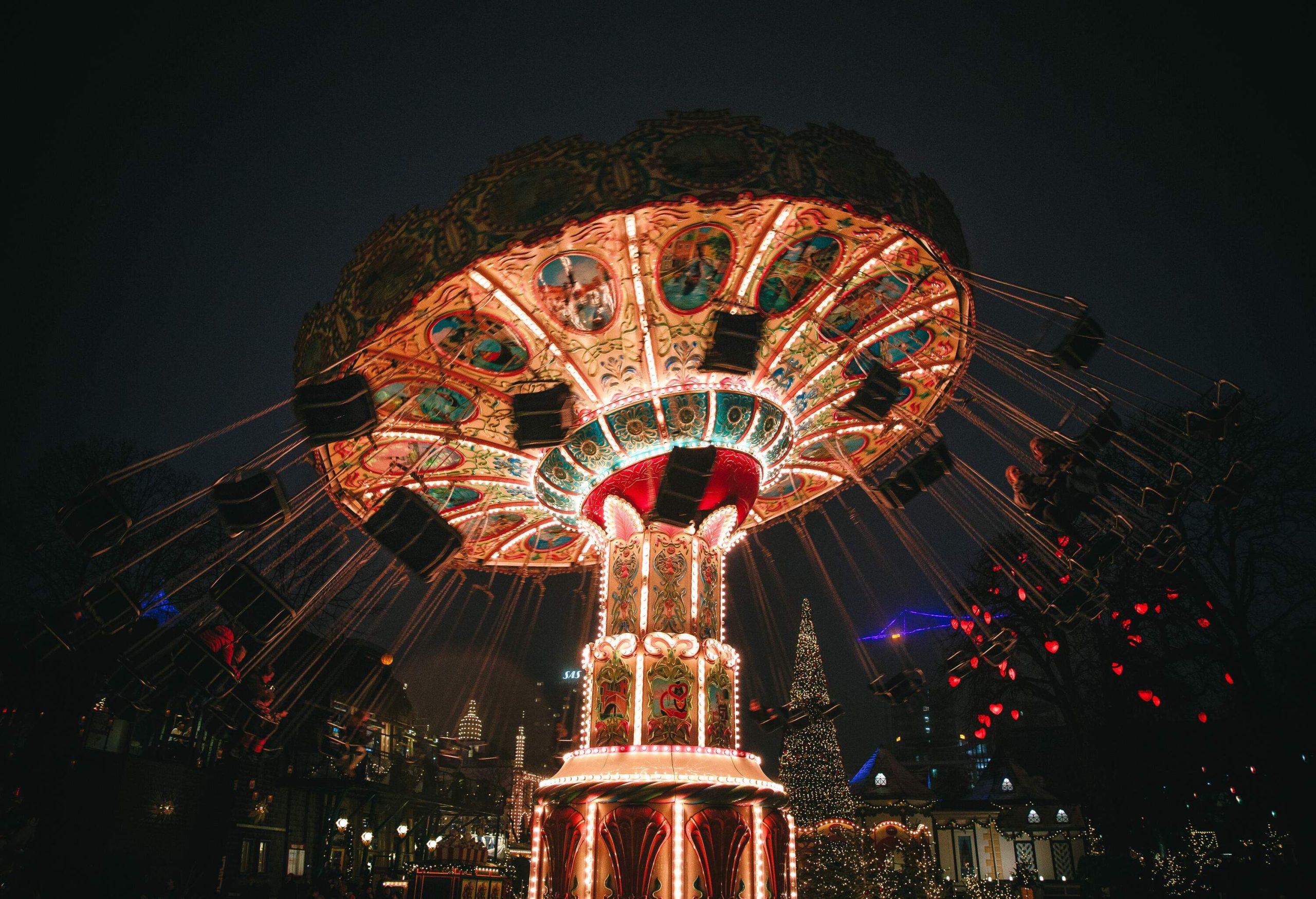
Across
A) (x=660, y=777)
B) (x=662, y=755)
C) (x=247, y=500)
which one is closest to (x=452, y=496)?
(x=247, y=500)

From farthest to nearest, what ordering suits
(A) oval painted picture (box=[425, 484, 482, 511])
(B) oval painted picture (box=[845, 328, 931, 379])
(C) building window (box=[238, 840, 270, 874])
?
1. (C) building window (box=[238, 840, 270, 874])
2. (A) oval painted picture (box=[425, 484, 482, 511])
3. (B) oval painted picture (box=[845, 328, 931, 379])

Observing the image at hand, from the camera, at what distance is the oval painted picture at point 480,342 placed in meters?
8.92

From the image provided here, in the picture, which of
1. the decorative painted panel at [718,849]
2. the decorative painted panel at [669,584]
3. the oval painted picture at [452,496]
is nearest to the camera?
the decorative painted panel at [718,849]

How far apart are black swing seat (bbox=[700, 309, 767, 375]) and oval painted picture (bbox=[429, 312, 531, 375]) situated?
235 cm

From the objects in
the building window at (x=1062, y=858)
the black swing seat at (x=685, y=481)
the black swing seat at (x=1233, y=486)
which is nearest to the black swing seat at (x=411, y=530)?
the black swing seat at (x=685, y=481)

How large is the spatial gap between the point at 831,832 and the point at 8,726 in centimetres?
1816

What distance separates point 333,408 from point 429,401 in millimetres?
2275

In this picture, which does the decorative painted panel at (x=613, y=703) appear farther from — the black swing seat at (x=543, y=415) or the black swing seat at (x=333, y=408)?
the black swing seat at (x=333, y=408)

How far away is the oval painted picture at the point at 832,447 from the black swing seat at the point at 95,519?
29.3 feet

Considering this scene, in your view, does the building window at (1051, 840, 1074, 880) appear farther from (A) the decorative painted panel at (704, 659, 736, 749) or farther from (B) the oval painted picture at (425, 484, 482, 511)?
(B) the oval painted picture at (425, 484, 482, 511)

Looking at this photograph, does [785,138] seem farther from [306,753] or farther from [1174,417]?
[306,753]

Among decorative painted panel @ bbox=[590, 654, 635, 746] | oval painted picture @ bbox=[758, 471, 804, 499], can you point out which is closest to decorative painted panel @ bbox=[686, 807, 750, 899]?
decorative painted panel @ bbox=[590, 654, 635, 746]

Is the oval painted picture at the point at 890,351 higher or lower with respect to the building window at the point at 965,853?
higher

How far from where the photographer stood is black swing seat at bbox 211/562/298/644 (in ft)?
31.4
